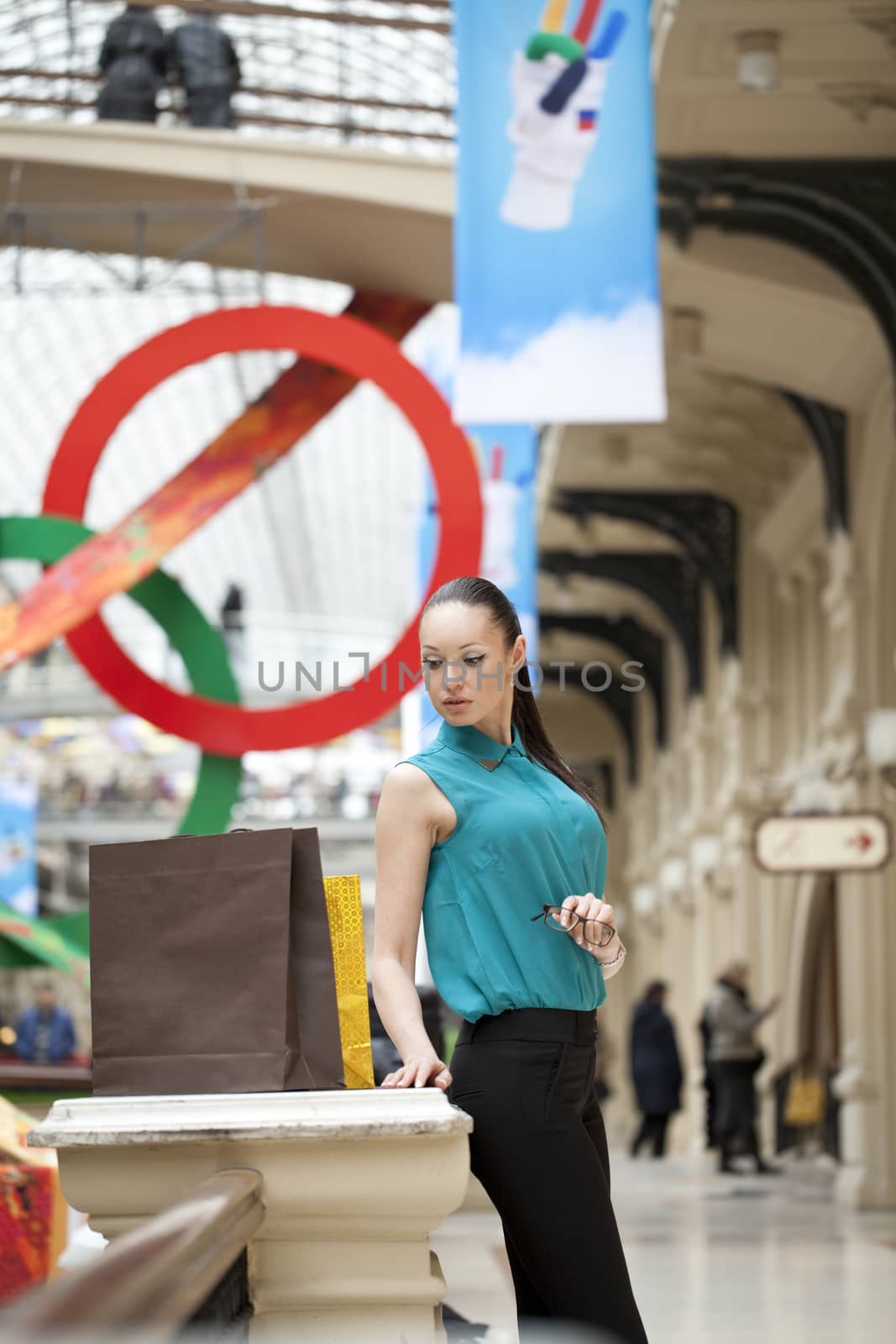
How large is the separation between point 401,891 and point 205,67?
10352mm

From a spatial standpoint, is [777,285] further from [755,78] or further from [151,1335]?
[151,1335]

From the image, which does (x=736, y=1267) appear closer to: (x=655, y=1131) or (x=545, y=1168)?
(x=545, y=1168)

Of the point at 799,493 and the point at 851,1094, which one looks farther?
the point at 799,493

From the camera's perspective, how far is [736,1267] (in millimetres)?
8445

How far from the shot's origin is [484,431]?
1188 centimetres

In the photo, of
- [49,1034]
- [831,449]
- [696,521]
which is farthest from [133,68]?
[696,521]

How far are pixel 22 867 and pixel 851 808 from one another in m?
10.0

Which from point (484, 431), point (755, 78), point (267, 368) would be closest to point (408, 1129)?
point (755, 78)

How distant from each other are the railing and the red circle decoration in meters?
2.28

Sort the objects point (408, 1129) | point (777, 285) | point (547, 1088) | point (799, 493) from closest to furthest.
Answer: point (408, 1129)
point (547, 1088)
point (777, 285)
point (799, 493)

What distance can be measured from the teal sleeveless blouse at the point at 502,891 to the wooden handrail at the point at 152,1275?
1.61 feet

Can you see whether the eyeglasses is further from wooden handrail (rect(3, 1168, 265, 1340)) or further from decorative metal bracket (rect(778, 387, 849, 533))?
decorative metal bracket (rect(778, 387, 849, 533))

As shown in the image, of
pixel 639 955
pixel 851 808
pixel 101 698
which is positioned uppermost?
pixel 101 698

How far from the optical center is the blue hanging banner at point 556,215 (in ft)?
26.5
